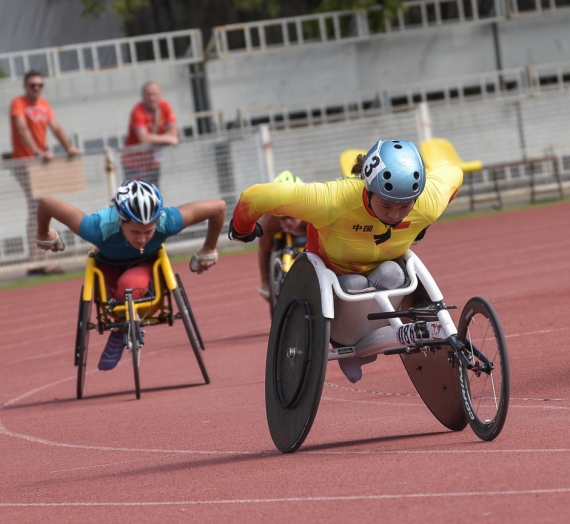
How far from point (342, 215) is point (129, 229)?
2.99 m

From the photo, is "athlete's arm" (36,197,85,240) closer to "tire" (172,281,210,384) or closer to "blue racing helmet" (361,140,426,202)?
"tire" (172,281,210,384)

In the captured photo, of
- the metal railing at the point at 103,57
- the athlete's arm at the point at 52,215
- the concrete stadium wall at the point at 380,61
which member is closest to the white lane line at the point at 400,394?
the athlete's arm at the point at 52,215

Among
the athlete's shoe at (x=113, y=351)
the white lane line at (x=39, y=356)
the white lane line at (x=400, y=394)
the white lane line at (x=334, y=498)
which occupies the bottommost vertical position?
the white lane line at (x=39, y=356)

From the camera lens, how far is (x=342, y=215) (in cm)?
630

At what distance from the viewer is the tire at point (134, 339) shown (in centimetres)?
870

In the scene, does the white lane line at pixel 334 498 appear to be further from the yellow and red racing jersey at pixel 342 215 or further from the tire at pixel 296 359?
the yellow and red racing jersey at pixel 342 215

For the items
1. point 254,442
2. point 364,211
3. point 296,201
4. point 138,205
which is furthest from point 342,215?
point 138,205

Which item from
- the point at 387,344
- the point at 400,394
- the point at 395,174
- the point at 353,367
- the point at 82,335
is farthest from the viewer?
the point at 82,335

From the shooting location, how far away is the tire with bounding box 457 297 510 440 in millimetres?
5668

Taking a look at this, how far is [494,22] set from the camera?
1107 inches

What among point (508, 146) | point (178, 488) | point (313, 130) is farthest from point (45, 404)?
point (508, 146)

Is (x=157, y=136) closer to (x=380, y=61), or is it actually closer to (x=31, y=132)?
(x=31, y=132)

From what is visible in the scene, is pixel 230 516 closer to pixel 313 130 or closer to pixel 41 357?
pixel 41 357

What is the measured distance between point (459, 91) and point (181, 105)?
240 inches
